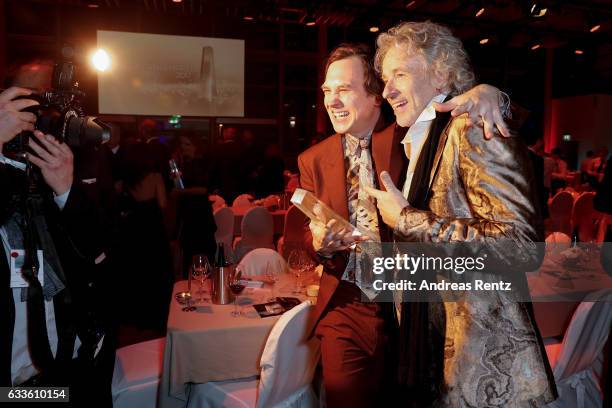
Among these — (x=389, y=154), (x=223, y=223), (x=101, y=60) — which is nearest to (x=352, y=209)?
(x=389, y=154)

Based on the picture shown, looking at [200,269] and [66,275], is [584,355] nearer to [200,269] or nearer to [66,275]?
[200,269]

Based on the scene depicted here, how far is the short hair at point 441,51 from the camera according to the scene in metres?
1.35

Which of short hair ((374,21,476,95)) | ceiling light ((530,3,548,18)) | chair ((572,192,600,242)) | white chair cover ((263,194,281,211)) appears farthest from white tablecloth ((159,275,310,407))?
ceiling light ((530,3,548,18))

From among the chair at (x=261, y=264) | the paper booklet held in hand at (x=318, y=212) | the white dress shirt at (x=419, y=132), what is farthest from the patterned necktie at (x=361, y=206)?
the chair at (x=261, y=264)

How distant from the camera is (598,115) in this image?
14.0m

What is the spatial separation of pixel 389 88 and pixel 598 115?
1533 centimetres

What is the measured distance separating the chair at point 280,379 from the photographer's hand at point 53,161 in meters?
0.97

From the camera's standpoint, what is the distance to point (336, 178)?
1881mm

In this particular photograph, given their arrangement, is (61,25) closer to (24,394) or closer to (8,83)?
(8,83)

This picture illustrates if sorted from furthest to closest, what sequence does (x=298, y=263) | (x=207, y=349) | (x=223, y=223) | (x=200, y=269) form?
(x=223, y=223) → (x=298, y=263) → (x=200, y=269) → (x=207, y=349)

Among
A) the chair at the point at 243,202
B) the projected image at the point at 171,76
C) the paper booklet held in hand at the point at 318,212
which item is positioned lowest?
the chair at the point at 243,202

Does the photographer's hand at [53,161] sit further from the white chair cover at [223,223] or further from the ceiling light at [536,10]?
the ceiling light at [536,10]

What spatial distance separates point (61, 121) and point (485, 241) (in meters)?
1.26

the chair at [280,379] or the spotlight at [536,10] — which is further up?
the spotlight at [536,10]
